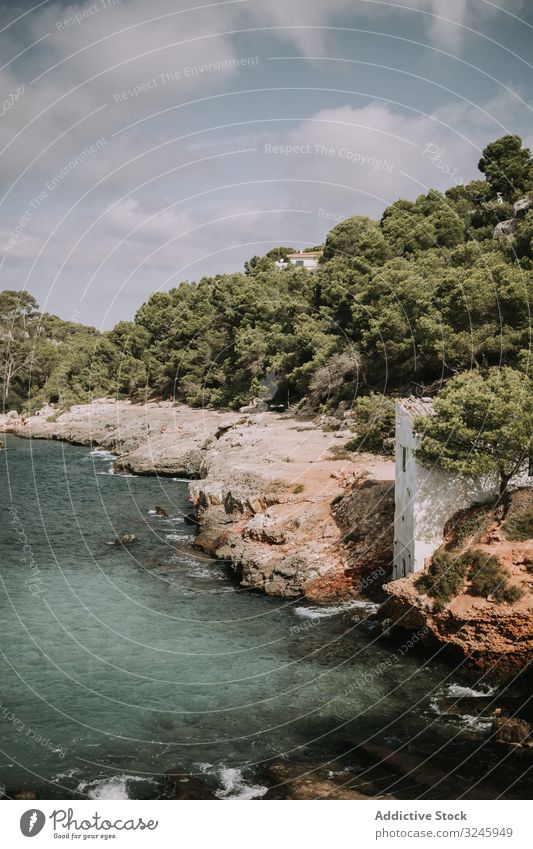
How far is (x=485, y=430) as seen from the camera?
1050 inches

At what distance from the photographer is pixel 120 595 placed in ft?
Answer: 113

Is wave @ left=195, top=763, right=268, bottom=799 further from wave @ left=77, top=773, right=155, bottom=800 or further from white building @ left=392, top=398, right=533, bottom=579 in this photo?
white building @ left=392, top=398, right=533, bottom=579

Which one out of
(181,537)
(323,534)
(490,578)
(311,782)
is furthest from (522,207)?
(311,782)

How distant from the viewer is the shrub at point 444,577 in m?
25.8

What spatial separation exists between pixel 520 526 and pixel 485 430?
13.6 feet

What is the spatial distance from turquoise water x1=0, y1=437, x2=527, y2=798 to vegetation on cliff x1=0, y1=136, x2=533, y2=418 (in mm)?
17868

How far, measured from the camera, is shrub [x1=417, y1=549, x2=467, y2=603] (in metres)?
25.8

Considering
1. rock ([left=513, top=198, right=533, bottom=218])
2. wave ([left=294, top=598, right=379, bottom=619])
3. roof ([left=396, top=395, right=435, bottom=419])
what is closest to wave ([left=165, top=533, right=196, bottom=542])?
wave ([left=294, top=598, right=379, bottom=619])

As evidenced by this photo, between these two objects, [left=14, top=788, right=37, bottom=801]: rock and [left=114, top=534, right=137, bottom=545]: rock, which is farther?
[left=114, top=534, right=137, bottom=545]: rock

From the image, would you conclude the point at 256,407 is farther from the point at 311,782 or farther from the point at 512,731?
the point at 311,782

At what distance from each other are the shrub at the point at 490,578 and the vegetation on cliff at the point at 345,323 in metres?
12.2

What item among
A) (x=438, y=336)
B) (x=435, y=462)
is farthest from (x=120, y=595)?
(x=438, y=336)
